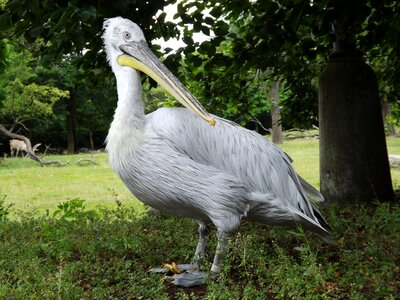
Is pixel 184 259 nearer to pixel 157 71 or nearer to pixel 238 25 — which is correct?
pixel 157 71

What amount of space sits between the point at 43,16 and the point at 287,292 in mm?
2554

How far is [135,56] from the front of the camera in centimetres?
352

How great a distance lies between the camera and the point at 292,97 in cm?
838

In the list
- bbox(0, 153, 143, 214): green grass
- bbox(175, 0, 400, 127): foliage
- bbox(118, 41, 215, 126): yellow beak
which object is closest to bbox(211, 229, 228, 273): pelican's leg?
bbox(118, 41, 215, 126): yellow beak

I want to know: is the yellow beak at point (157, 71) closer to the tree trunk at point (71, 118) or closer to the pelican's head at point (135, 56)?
the pelican's head at point (135, 56)

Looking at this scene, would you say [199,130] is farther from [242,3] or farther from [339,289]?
[242,3]

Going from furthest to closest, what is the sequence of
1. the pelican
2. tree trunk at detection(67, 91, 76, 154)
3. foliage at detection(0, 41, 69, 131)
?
tree trunk at detection(67, 91, 76, 154) < foliage at detection(0, 41, 69, 131) < the pelican

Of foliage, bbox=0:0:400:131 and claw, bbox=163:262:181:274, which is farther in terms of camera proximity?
foliage, bbox=0:0:400:131

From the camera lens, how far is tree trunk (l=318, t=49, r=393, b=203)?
6348 millimetres

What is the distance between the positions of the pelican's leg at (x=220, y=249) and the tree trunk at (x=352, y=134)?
331cm

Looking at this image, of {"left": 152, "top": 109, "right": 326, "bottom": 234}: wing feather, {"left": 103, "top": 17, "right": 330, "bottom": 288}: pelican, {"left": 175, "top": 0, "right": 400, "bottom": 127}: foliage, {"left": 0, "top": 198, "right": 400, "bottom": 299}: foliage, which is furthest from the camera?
{"left": 175, "top": 0, "right": 400, "bottom": 127}: foliage

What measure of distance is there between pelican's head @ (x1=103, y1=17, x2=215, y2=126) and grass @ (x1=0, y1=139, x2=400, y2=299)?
970 millimetres

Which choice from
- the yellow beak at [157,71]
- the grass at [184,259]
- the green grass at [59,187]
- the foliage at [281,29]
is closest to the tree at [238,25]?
the foliage at [281,29]

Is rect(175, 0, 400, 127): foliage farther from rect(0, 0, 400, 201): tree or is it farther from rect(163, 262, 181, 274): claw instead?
rect(163, 262, 181, 274): claw
